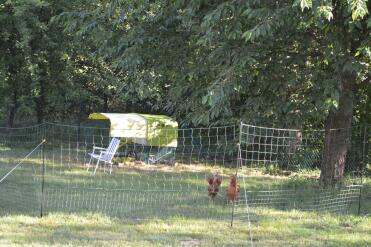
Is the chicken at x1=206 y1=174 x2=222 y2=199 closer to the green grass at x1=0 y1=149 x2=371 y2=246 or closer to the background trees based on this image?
the green grass at x1=0 y1=149 x2=371 y2=246

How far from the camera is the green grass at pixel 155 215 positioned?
6.29 metres

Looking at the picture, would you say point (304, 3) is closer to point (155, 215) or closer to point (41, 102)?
point (155, 215)

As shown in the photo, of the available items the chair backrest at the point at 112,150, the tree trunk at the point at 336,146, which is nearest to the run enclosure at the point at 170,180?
the tree trunk at the point at 336,146

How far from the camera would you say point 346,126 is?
10000mm

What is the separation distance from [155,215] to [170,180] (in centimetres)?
394

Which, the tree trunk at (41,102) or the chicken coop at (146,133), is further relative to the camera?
the tree trunk at (41,102)

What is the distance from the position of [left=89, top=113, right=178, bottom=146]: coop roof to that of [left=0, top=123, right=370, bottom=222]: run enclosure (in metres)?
0.44

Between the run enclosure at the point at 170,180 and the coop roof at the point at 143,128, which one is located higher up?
the coop roof at the point at 143,128

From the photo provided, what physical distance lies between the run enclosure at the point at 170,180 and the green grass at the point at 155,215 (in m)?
0.02

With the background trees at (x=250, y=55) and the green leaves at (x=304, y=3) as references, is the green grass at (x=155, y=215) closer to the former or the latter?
the background trees at (x=250, y=55)

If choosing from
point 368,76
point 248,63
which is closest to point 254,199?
point 248,63

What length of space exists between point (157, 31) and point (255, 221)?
4069mm

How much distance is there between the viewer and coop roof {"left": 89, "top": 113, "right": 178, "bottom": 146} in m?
13.4

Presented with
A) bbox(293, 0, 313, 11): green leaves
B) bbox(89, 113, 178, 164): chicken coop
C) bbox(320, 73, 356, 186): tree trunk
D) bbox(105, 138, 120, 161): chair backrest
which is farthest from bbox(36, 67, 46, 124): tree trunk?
bbox(293, 0, 313, 11): green leaves
